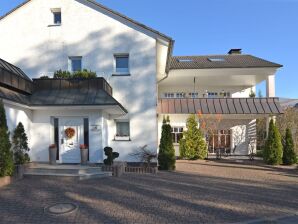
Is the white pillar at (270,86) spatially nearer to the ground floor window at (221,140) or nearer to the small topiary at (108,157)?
the ground floor window at (221,140)

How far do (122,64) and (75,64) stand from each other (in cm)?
267

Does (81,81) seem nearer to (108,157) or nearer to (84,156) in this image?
(84,156)

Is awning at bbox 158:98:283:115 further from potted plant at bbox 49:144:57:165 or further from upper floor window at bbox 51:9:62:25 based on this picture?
potted plant at bbox 49:144:57:165

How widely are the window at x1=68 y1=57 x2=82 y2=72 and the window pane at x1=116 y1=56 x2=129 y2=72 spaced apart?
2.13 m

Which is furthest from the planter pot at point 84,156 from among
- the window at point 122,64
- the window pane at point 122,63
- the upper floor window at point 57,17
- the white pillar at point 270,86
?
the white pillar at point 270,86

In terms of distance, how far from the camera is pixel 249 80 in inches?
983

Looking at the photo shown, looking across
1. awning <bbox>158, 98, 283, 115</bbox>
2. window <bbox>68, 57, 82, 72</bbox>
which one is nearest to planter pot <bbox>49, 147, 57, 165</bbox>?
window <bbox>68, 57, 82, 72</bbox>

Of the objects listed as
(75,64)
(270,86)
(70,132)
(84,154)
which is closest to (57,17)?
(75,64)

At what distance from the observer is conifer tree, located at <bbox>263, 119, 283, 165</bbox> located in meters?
18.1

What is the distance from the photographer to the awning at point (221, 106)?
812 inches

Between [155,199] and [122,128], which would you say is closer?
[155,199]

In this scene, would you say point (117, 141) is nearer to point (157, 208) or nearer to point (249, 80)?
point (157, 208)

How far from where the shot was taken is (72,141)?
14312mm

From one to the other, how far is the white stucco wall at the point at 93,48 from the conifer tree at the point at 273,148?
774cm
